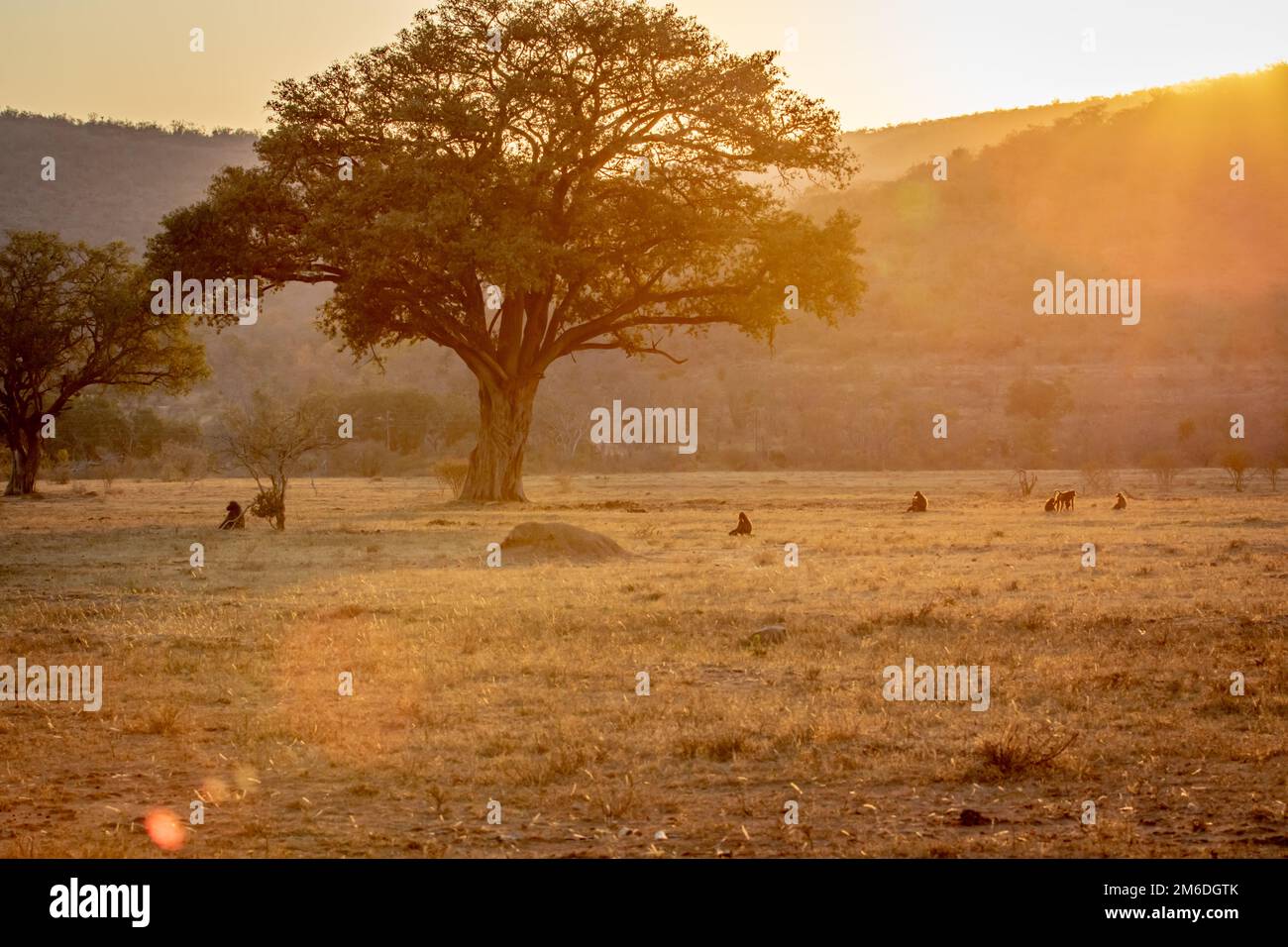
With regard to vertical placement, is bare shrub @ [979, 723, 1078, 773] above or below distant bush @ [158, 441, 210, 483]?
below

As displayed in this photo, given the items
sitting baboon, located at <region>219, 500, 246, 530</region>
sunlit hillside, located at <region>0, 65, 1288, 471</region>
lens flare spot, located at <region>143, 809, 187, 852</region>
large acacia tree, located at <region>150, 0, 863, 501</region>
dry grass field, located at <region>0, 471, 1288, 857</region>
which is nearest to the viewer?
lens flare spot, located at <region>143, 809, 187, 852</region>

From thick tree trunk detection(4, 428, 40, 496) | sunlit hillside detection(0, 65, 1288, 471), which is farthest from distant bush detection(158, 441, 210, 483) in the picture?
thick tree trunk detection(4, 428, 40, 496)

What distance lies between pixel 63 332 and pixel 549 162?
22657mm

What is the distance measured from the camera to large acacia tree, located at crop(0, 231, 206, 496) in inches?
1837

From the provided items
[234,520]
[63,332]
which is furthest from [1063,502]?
[63,332]

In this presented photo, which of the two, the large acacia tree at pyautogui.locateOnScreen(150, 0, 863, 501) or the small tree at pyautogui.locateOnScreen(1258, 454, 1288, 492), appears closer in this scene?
the large acacia tree at pyautogui.locateOnScreen(150, 0, 863, 501)

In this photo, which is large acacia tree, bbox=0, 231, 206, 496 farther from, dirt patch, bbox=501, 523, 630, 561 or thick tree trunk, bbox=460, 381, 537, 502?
dirt patch, bbox=501, 523, 630, 561

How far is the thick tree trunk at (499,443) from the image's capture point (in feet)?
130

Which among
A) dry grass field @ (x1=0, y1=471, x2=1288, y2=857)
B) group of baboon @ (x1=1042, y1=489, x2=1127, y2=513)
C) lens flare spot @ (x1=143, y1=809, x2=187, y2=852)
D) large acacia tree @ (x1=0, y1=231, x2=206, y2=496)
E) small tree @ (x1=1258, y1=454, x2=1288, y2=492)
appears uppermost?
large acacia tree @ (x1=0, y1=231, x2=206, y2=496)

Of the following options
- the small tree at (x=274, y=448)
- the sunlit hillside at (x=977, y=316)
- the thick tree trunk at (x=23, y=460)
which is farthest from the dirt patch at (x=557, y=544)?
the sunlit hillside at (x=977, y=316)

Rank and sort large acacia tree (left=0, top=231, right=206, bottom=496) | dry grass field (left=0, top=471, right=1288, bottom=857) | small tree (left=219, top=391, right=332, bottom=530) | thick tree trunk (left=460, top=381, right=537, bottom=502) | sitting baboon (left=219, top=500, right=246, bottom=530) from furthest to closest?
large acacia tree (left=0, top=231, right=206, bottom=496) < thick tree trunk (left=460, top=381, right=537, bottom=502) < small tree (left=219, top=391, right=332, bottom=530) < sitting baboon (left=219, top=500, right=246, bottom=530) < dry grass field (left=0, top=471, right=1288, bottom=857)

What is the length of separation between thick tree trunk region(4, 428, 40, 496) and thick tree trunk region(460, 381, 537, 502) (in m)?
18.1

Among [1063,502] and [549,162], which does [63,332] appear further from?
[1063,502]
